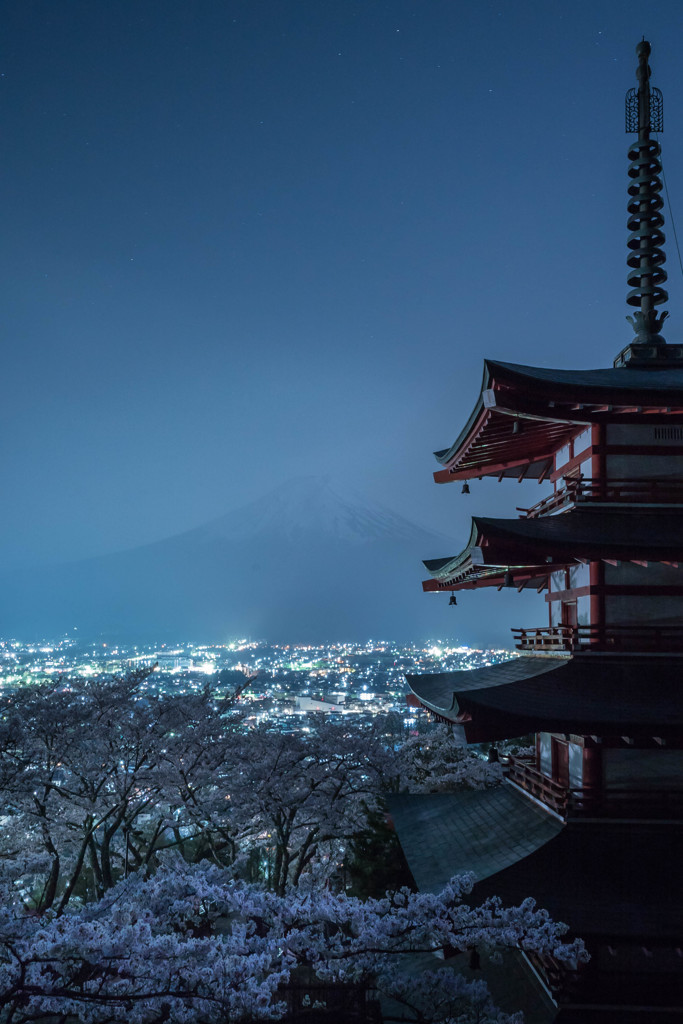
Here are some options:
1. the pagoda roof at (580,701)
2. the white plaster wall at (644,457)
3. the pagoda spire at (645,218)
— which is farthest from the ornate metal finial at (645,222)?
the pagoda roof at (580,701)

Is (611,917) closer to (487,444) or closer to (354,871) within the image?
(487,444)

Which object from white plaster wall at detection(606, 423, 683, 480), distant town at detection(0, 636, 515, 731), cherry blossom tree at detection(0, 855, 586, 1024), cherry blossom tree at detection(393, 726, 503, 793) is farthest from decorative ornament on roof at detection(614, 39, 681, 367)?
distant town at detection(0, 636, 515, 731)

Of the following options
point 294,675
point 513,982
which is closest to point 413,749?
point 513,982

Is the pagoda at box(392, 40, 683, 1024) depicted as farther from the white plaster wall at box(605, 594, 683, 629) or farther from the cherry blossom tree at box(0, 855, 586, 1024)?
the cherry blossom tree at box(0, 855, 586, 1024)

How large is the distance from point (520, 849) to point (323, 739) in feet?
35.0

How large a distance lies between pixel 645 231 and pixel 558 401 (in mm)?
4129

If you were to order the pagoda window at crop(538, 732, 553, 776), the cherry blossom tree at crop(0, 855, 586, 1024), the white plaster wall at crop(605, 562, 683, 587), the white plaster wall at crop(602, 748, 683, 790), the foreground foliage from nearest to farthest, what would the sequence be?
the cherry blossom tree at crop(0, 855, 586, 1024), the foreground foliage, the white plaster wall at crop(602, 748, 683, 790), the white plaster wall at crop(605, 562, 683, 587), the pagoda window at crop(538, 732, 553, 776)

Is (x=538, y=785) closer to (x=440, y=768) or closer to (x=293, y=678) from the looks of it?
(x=440, y=768)

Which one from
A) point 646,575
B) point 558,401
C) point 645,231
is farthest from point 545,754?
point 645,231

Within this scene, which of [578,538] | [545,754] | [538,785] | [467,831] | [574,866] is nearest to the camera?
[574,866]

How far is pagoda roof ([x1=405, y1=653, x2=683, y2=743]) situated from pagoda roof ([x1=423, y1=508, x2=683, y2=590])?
5.16ft

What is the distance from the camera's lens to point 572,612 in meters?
9.52

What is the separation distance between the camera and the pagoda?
7.30 metres

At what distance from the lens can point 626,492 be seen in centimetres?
873
